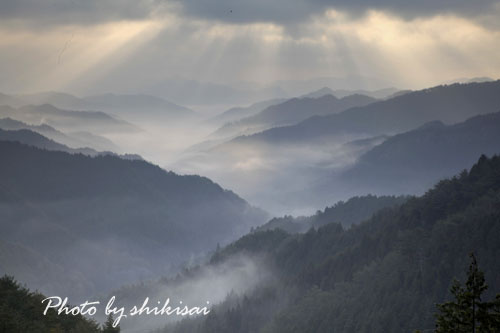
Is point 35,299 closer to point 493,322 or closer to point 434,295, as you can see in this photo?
point 493,322

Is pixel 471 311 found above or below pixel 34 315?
below

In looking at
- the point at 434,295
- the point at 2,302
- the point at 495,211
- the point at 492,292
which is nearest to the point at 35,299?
the point at 2,302

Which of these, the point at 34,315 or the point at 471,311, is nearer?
the point at 471,311

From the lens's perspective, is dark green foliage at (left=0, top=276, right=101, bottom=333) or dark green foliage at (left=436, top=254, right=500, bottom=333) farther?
dark green foliage at (left=0, top=276, right=101, bottom=333)

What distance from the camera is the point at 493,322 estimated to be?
43.8 metres

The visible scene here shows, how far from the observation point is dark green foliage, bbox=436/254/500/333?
143 ft

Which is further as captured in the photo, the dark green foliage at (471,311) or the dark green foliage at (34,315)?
the dark green foliage at (34,315)

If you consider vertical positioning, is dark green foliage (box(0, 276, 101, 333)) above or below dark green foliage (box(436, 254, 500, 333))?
above

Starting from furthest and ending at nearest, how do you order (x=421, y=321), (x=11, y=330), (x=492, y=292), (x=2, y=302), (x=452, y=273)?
(x=452, y=273) → (x=421, y=321) → (x=492, y=292) → (x=2, y=302) → (x=11, y=330)

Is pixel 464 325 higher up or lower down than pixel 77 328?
lower down

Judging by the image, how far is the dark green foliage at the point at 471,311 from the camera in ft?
143

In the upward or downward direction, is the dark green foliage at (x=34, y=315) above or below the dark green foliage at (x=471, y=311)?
above

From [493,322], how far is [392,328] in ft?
506

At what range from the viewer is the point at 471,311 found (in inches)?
1761
